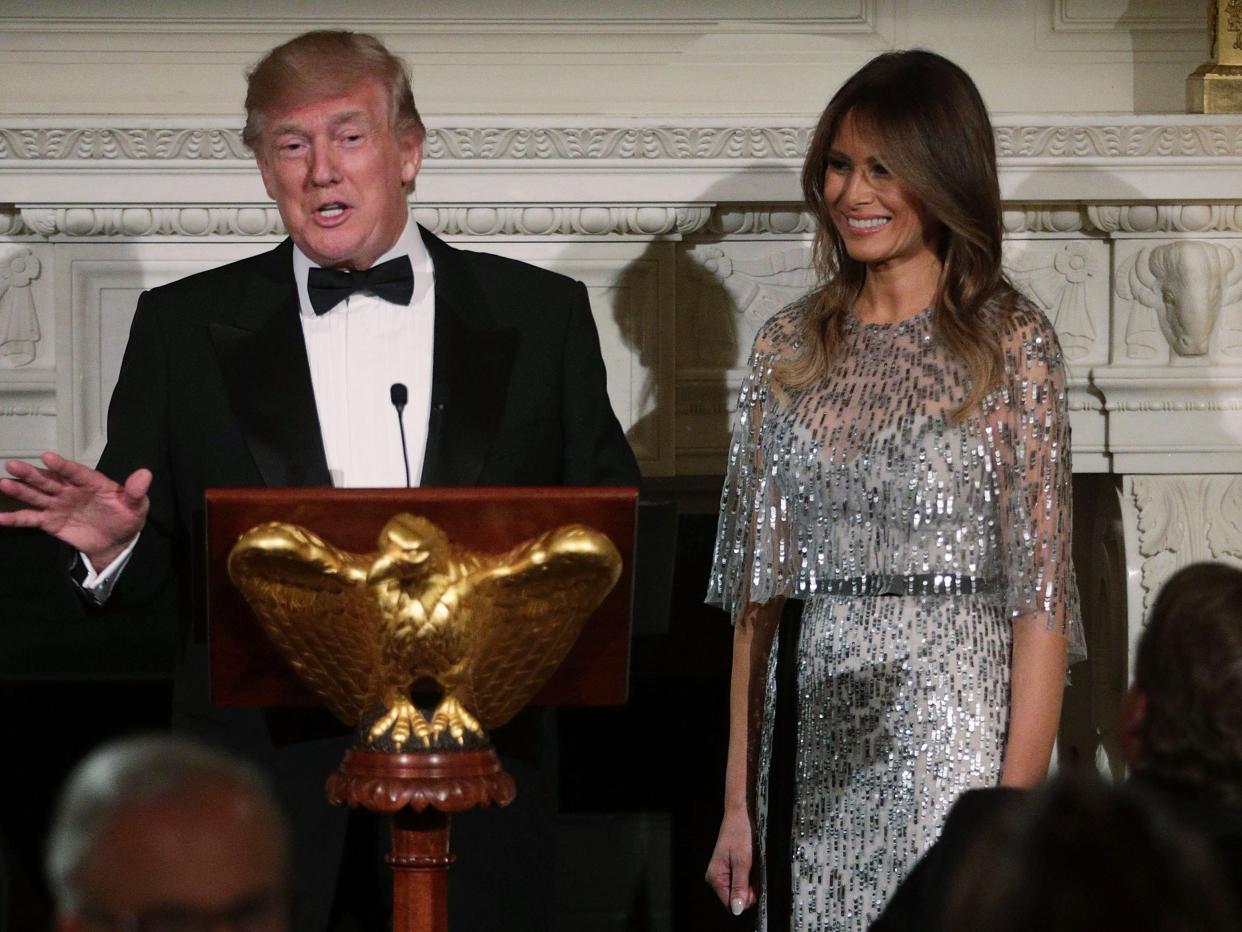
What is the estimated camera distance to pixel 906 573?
231 centimetres

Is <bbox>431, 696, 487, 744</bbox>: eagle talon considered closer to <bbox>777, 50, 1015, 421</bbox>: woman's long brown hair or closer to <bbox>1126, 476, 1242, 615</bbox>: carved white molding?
A: <bbox>777, 50, 1015, 421</bbox>: woman's long brown hair

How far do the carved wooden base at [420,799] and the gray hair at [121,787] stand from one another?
63 centimetres

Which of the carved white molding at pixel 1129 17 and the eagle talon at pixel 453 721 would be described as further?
the carved white molding at pixel 1129 17

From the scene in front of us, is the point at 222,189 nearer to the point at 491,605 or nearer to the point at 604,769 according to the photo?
the point at 604,769

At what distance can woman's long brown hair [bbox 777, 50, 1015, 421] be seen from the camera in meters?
2.33

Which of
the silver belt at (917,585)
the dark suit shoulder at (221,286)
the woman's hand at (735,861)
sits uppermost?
the dark suit shoulder at (221,286)

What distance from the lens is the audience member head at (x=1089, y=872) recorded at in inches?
33.9

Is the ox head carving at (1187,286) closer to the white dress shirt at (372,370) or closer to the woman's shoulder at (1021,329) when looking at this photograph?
the woman's shoulder at (1021,329)

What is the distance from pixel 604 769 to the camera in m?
3.47

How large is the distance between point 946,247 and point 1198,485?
1.01 m

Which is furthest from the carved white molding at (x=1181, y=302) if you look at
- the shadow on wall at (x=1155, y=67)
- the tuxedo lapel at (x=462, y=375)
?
the tuxedo lapel at (x=462, y=375)

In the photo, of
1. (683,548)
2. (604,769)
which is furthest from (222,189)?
(604,769)

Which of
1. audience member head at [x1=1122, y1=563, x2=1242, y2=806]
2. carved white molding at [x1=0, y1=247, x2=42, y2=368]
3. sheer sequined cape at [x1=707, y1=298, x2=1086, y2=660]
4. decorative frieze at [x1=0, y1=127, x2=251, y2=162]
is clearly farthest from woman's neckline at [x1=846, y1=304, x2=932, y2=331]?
carved white molding at [x1=0, y1=247, x2=42, y2=368]

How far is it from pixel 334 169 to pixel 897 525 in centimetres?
84
